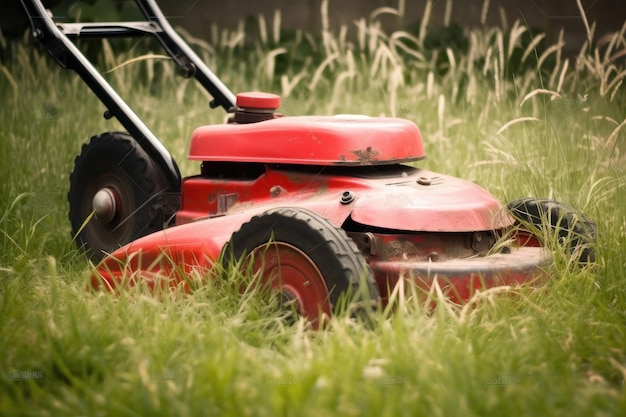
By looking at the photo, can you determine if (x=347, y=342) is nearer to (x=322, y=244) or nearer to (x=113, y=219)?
(x=322, y=244)

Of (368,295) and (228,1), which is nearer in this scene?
(368,295)

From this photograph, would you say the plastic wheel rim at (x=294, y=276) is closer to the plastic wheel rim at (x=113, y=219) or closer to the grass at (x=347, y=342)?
the grass at (x=347, y=342)

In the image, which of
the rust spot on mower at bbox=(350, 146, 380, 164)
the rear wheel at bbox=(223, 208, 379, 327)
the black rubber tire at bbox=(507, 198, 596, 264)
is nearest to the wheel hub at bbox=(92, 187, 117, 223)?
the rear wheel at bbox=(223, 208, 379, 327)

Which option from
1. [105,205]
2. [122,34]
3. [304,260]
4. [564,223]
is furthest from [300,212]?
[122,34]

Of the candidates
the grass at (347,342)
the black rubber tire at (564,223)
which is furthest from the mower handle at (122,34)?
the black rubber tire at (564,223)

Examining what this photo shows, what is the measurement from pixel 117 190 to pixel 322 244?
1.25m

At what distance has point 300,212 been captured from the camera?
243 cm

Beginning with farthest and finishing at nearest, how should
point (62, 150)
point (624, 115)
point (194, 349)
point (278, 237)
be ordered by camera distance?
point (62, 150) → point (624, 115) → point (278, 237) → point (194, 349)

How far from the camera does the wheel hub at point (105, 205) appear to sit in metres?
3.28

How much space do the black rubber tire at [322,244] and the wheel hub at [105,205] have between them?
3.05 ft

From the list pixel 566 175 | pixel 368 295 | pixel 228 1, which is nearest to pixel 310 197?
pixel 368 295

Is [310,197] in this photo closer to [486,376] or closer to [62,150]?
[486,376]

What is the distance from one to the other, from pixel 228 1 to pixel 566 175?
3.94 meters

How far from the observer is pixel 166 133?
481cm
